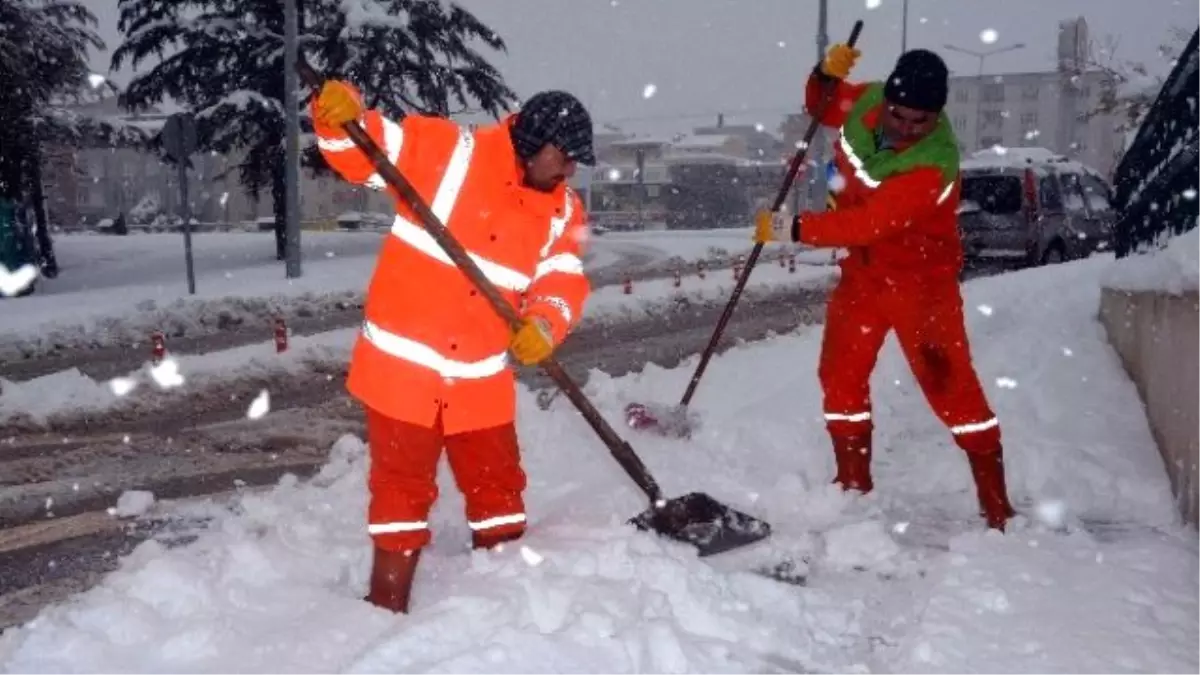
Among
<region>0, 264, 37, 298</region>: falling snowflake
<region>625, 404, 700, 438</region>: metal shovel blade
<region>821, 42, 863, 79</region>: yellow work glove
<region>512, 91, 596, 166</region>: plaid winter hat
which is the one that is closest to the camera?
<region>512, 91, 596, 166</region>: plaid winter hat

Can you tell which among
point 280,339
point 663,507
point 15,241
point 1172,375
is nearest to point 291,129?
point 15,241

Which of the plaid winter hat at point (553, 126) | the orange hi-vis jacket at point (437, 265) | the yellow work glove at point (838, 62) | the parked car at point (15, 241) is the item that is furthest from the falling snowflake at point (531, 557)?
the parked car at point (15, 241)

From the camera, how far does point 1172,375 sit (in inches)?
183

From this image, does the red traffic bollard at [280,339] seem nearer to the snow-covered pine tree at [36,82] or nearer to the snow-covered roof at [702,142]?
the snow-covered pine tree at [36,82]

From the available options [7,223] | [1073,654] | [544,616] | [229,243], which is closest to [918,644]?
[1073,654]

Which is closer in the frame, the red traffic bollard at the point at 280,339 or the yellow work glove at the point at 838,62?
the yellow work glove at the point at 838,62

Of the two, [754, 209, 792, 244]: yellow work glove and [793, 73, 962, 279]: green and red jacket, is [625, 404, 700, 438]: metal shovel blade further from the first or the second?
[793, 73, 962, 279]: green and red jacket

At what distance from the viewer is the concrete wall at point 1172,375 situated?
4105mm

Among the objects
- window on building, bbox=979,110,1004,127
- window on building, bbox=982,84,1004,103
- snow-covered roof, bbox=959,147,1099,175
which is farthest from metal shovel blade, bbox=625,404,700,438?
window on building, bbox=982,84,1004,103

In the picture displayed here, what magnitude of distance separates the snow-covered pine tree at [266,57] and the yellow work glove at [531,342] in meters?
16.1

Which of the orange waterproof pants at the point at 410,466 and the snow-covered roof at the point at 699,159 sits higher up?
the orange waterproof pants at the point at 410,466

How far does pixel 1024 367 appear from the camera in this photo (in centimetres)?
656

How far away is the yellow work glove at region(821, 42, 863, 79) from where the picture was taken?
504 centimetres

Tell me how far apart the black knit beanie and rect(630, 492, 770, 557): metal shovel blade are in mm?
1742
